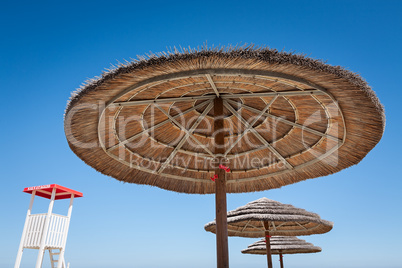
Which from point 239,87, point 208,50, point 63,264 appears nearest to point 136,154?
point 239,87

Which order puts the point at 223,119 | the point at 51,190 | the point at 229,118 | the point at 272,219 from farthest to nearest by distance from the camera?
the point at 272,219 → the point at 51,190 → the point at 229,118 → the point at 223,119

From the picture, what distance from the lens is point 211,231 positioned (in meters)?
9.91

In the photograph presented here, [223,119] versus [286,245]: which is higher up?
[223,119]

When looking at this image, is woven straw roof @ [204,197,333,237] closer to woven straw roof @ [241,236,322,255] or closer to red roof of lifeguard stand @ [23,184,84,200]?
woven straw roof @ [241,236,322,255]

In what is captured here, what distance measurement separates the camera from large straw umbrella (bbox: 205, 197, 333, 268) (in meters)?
7.83

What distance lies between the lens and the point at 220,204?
431 cm

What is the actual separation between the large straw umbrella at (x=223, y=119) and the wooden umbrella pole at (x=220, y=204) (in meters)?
0.01

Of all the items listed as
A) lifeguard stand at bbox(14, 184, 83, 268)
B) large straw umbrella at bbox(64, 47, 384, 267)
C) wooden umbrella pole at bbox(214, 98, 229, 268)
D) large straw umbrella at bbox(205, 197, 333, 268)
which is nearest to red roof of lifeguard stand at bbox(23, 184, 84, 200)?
lifeguard stand at bbox(14, 184, 83, 268)

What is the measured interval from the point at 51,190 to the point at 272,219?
5.47 metres

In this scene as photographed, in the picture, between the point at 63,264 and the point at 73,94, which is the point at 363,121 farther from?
the point at 63,264

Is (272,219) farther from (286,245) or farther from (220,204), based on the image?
(286,245)

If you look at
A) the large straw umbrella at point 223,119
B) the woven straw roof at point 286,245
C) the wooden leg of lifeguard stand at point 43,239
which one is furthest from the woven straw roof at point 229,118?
the woven straw roof at point 286,245

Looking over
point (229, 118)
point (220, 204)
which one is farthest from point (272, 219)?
point (220, 204)

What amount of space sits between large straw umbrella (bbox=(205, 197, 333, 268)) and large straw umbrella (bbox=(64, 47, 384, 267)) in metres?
1.82
